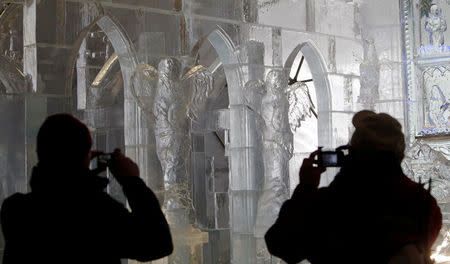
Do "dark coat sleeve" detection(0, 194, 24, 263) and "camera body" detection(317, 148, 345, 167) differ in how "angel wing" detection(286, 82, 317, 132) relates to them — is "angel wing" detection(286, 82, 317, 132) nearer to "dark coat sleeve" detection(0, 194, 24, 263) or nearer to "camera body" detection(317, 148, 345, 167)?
"camera body" detection(317, 148, 345, 167)

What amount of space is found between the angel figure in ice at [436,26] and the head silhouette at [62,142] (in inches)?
324

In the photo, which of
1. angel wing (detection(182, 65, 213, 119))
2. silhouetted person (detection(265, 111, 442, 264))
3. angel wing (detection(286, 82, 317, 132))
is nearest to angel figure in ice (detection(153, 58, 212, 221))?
angel wing (detection(182, 65, 213, 119))

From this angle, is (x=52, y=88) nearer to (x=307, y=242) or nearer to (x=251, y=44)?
(x=251, y=44)

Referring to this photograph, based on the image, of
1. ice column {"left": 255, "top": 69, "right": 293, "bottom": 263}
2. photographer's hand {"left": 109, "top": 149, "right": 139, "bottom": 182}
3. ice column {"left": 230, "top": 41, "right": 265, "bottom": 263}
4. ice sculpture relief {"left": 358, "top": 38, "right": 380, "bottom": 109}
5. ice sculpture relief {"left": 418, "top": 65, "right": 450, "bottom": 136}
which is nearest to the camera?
photographer's hand {"left": 109, "top": 149, "right": 139, "bottom": 182}

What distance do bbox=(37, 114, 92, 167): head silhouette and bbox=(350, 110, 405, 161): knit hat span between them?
0.93 meters

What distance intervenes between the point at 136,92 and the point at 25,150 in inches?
56.2

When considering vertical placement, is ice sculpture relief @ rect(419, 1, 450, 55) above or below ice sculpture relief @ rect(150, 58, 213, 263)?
above

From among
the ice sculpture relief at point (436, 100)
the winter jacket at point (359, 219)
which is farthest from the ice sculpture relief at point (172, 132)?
the winter jacket at point (359, 219)

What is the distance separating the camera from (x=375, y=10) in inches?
428

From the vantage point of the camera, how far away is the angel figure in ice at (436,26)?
1039 centimetres

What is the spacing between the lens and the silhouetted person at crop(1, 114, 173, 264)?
276 cm

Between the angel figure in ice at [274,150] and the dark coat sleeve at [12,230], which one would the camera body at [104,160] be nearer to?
the dark coat sleeve at [12,230]

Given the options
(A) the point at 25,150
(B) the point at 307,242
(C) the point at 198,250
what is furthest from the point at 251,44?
(B) the point at 307,242

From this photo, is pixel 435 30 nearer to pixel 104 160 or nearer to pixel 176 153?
pixel 176 153
